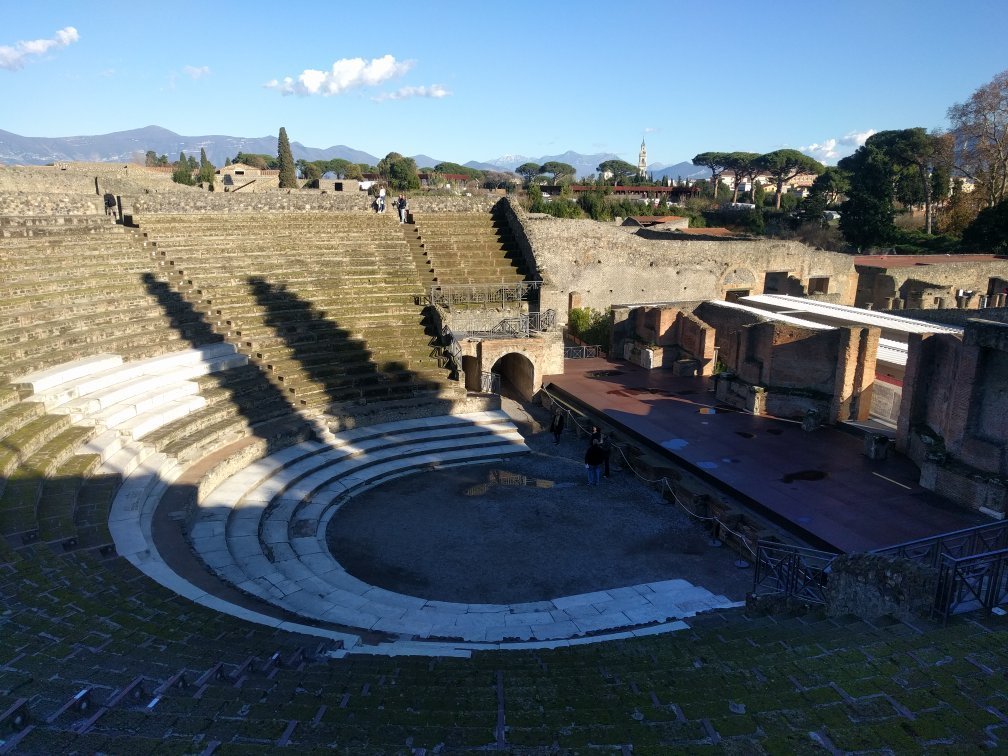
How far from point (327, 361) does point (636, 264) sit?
1253 centimetres

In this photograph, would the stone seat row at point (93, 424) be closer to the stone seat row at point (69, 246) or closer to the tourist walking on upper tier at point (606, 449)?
the stone seat row at point (69, 246)

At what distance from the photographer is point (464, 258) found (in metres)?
21.6

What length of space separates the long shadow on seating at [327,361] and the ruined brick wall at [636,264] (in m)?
6.60

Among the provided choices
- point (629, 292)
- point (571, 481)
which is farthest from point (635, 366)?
point (571, 481)

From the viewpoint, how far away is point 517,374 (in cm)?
1856

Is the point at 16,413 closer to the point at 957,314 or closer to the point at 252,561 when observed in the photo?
the point at 252,561

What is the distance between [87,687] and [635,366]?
705 inches

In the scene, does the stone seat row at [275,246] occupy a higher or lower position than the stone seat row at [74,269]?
higher

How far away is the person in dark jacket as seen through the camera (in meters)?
12.7

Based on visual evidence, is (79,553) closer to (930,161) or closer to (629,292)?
(629,292)

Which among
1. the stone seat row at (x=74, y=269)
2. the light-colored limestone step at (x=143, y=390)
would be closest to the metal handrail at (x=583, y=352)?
the light-colored limestone step at (x=143, y=390)

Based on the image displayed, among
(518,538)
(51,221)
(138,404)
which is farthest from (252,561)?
(51,221)

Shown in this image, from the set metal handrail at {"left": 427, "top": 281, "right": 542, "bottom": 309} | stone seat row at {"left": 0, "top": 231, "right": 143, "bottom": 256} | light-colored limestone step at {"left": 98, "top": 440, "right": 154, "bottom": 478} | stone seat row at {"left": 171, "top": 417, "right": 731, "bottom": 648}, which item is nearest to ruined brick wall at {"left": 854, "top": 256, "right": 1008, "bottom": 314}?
metal handrail at {"left": 427, "top": 281, "right": 542, "bottom": 309}

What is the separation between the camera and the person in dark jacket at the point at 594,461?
12.7 metres
